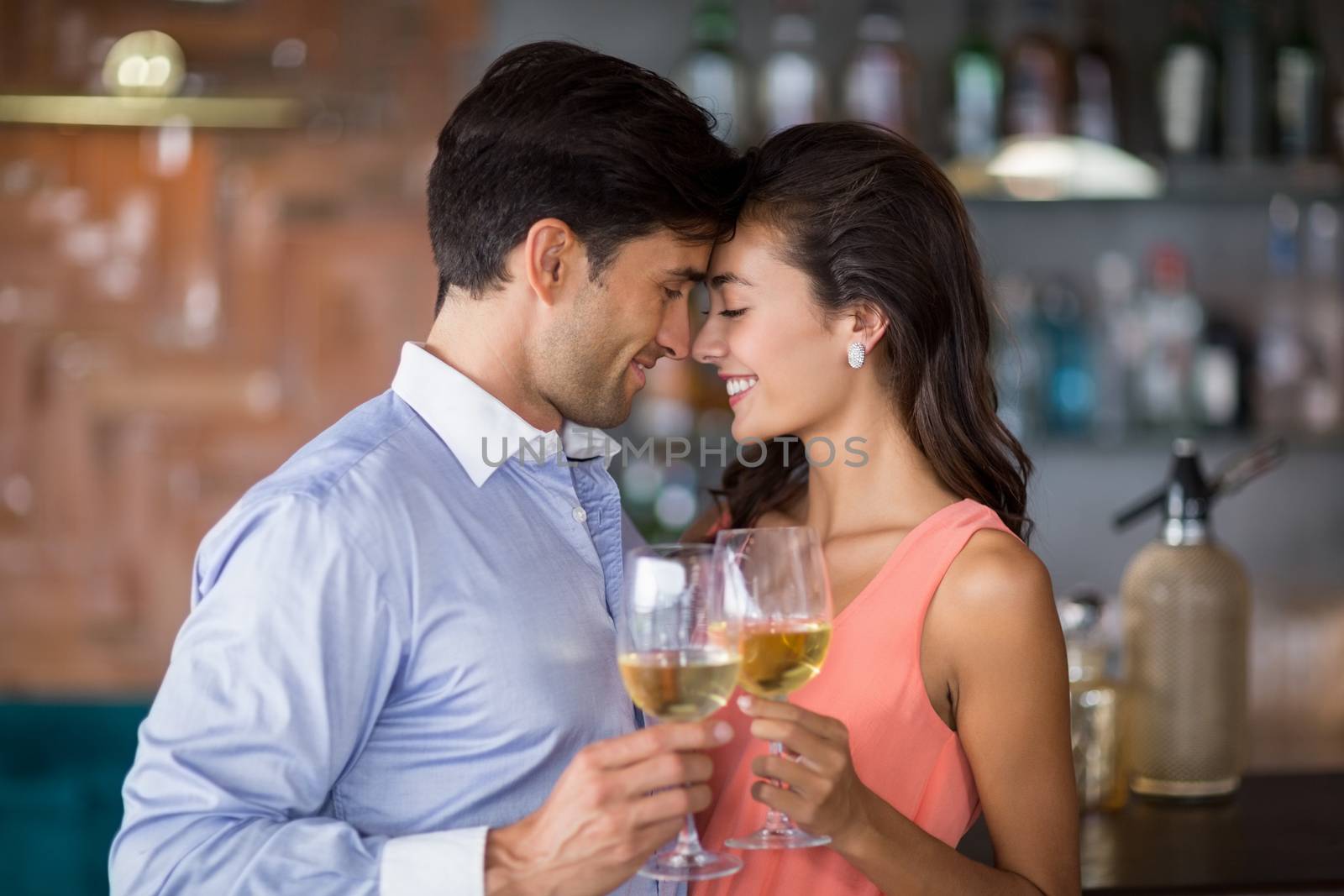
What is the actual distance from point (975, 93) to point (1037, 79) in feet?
0.45

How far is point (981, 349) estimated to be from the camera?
5.41ft

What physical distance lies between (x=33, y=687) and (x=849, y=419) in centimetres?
240

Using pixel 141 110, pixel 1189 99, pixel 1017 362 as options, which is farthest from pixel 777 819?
pixel 141 110

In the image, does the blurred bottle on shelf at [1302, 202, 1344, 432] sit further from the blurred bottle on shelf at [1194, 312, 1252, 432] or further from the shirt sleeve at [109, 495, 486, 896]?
the shirt sleeve at [109, 495, 486, 896]

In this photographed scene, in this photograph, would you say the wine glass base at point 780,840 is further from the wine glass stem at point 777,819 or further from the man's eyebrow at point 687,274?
the man's eyebrow at point 687,274

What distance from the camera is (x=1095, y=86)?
3004 millimetres

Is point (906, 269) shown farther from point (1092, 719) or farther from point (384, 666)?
point (384, 666)

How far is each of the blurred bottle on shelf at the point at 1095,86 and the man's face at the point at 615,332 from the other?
1.78 meters

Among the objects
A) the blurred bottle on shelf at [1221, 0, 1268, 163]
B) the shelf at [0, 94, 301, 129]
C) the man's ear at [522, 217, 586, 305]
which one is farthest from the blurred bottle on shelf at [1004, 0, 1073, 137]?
the man's ear at [522, 217, 586, 305]

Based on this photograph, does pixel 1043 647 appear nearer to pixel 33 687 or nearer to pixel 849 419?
pixel 849 419

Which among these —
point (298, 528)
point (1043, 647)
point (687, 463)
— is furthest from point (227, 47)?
point (1043, 647)

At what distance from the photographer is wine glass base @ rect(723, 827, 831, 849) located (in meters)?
1.19

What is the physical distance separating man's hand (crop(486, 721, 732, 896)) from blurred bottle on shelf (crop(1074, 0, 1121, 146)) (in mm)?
2263

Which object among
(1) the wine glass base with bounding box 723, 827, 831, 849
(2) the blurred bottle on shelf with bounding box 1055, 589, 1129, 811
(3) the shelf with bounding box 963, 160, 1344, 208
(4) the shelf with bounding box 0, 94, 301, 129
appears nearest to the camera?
(1) the wine glass base with bounding box 723, 827, 831, 849
